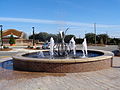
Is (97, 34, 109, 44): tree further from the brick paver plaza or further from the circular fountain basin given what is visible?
the brick paver plaza

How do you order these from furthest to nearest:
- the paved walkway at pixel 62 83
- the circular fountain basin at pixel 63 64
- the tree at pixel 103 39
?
the tree at pixel 103 39 < the circular fountain basin at pixel 63 64 < the paved walkway at pixel 62 83

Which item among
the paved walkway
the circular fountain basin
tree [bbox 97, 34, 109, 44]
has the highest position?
tree [bbox 97, 34, 109, 44]

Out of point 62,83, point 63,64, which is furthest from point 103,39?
point 62,83

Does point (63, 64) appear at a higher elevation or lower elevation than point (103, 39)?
lower

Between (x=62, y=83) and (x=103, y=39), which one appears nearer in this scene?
(x=62, y=83)

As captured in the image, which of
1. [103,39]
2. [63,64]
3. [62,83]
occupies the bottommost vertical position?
[62,83]

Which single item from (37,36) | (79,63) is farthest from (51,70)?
(37,36)

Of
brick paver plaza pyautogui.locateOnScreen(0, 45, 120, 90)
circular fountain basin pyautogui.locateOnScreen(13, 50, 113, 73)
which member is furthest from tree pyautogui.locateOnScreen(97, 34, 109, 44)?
brick paver plaza pyautogui.locateOnScreen(0, 45, 120, 90)

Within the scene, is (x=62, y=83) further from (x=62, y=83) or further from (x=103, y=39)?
(x=103, y=39)

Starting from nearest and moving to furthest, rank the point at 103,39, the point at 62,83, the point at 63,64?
the point at 62,83 < the point at 63,64 < the point at 103,39

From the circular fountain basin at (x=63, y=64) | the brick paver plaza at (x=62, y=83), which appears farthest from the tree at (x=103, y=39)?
the brick paver plaza at (x=62, y=83)

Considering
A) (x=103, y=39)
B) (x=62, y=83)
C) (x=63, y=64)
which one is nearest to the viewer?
(x=62, y=83)

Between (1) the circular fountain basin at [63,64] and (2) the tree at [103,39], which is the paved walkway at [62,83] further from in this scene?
(2) the tree at [103,39]

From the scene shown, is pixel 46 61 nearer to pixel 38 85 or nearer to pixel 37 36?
pixel 38 85
